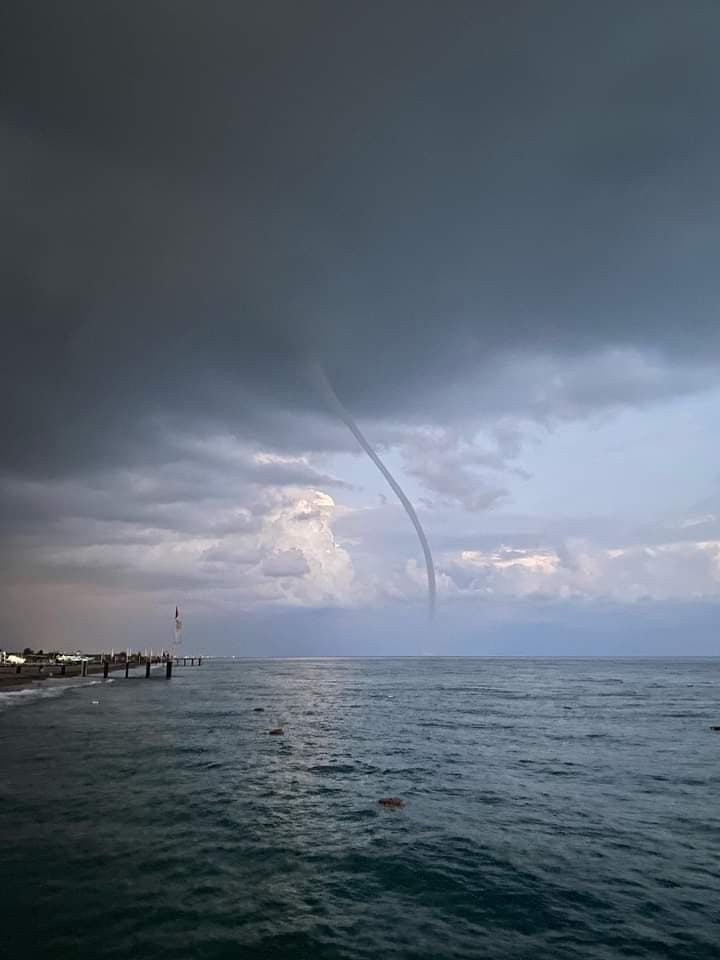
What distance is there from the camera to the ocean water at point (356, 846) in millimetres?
14469

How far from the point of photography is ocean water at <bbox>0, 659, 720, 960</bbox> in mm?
14469

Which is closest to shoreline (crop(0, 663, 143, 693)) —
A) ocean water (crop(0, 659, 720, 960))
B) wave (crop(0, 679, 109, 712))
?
wave (crop(0, 679, 109, 712))

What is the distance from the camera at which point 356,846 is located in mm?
21312

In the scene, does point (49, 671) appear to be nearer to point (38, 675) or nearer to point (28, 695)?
point (38, 675)

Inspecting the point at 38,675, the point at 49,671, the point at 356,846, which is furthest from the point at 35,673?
the point at 356,846

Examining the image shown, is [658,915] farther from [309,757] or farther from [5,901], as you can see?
[309,757]

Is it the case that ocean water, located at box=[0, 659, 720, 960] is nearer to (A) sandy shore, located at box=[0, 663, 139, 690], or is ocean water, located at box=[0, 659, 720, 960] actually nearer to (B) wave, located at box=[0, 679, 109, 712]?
(B) wave, located at box=[0, 679, 109, 712]

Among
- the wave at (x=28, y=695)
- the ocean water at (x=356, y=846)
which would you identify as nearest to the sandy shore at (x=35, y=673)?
the wave at (x=28, y=695)

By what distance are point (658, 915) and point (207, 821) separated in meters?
15.2

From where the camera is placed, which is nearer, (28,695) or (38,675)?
(28,695)

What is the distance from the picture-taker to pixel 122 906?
619 inches

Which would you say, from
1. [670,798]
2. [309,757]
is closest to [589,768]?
[670,798]

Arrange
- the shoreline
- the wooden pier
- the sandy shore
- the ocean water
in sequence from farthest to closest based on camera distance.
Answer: the wooden pier
the sandy shore
the shoreline
the ocean water

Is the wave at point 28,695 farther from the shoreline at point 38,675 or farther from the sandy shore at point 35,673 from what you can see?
the sandy shore at point 35,673
